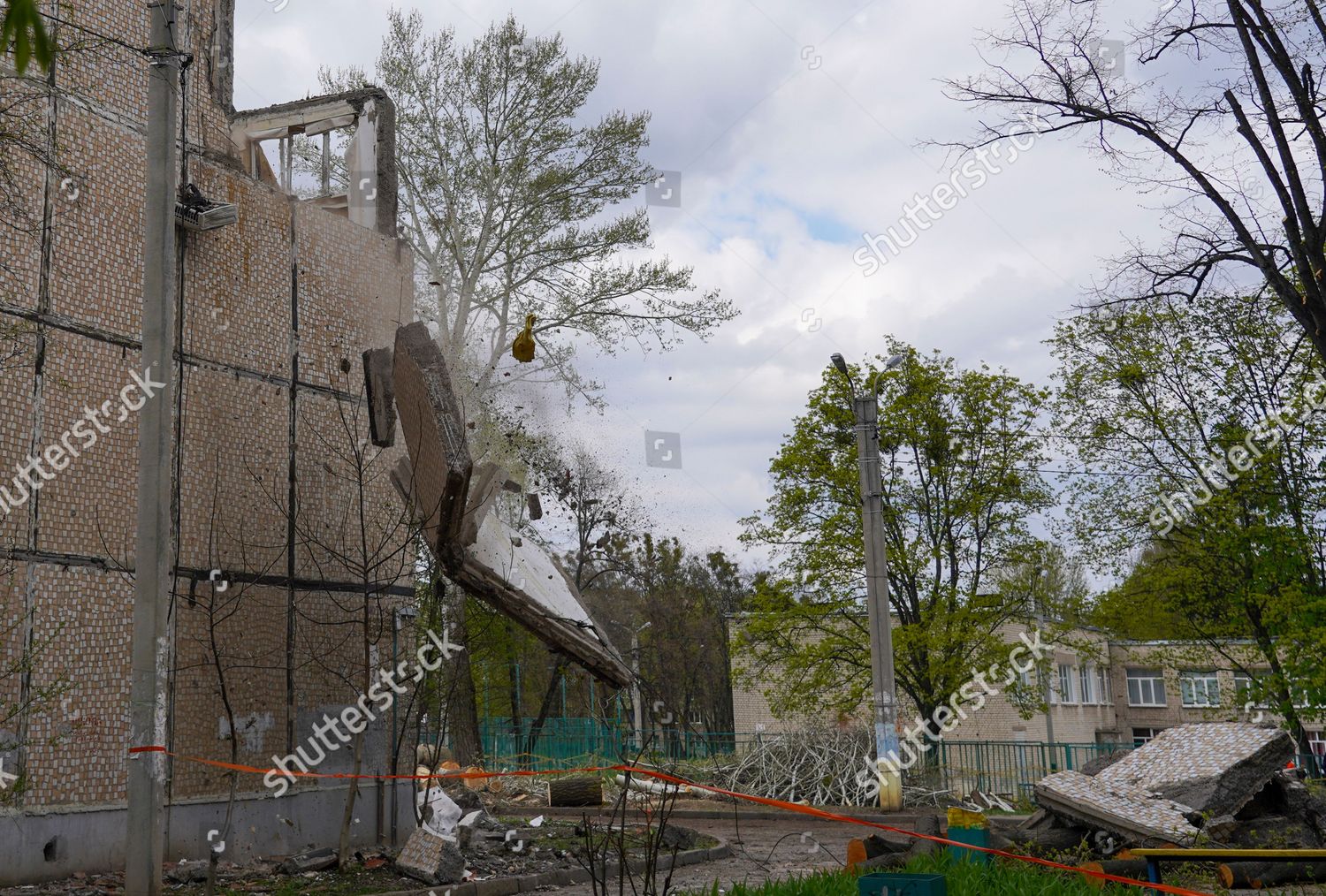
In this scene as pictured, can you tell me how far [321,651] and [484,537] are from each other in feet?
8.17

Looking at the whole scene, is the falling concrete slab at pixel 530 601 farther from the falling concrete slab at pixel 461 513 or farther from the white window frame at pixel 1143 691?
the white window frame at pixel 1143 691

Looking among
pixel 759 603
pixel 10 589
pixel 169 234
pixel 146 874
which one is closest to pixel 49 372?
pixel 10 589

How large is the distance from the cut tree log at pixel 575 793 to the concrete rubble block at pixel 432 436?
1064cm

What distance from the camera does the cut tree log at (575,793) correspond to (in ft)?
74.1

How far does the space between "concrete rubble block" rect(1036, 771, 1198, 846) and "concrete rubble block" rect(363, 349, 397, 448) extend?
340 inches

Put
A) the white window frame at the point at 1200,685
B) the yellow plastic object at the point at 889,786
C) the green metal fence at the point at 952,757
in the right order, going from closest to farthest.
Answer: the yellow plastic object at the point at 889,786
the green metal fence at the point at 952,757
the white window frame at the point at 1200,685

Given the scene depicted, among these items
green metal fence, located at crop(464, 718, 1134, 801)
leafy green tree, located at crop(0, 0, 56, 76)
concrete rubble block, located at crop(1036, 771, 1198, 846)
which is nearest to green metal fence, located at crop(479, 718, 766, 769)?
green metal fence, located at crop(464, 718, 1134, 801)

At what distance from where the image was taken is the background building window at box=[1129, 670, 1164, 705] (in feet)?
187

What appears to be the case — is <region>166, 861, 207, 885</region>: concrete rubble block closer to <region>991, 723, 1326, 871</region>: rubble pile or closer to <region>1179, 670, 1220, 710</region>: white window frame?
<region>991, 723, 1326, 871</region>: rubble pile

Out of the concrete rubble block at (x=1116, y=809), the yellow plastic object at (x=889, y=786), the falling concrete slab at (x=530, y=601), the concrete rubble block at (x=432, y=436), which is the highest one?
the concrete rubble block at (x=432, y=436)

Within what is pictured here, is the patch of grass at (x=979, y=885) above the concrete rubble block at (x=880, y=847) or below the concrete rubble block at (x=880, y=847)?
above

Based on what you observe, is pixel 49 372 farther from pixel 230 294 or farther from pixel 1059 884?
pixel 1059 884

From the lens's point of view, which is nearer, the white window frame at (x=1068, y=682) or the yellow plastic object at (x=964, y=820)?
the yellow plastic object at (x=964, y=820)

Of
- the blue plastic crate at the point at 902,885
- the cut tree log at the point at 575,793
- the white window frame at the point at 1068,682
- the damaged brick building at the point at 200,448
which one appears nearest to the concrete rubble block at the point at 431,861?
the damaged brick building at the point at 200,448
